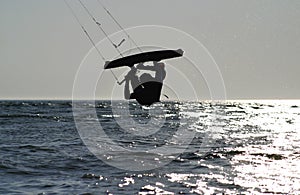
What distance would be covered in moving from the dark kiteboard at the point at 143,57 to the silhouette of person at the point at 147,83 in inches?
23.3

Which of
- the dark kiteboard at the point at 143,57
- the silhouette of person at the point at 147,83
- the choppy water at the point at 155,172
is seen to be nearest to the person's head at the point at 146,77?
the silhouette of person at the point at 147,83

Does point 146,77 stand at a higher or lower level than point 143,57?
lower

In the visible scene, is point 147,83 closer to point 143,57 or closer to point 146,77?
point 146,77

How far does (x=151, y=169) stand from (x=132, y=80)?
457cm

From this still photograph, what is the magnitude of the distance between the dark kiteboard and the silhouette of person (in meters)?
0.59

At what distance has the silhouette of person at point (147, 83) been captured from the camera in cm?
2041

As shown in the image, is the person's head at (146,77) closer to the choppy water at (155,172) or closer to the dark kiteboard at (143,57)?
the dark kiteboard at (143,57)

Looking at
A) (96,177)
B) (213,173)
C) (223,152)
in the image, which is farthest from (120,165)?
(223,152)

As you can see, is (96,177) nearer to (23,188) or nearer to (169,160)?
(23,188)

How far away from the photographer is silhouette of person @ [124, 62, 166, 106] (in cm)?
2041

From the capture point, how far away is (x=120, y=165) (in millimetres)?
22078

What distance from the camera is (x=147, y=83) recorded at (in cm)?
2055

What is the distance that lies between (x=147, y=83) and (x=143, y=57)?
1.56 meters

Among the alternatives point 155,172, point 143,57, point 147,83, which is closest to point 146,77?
point 147,83
